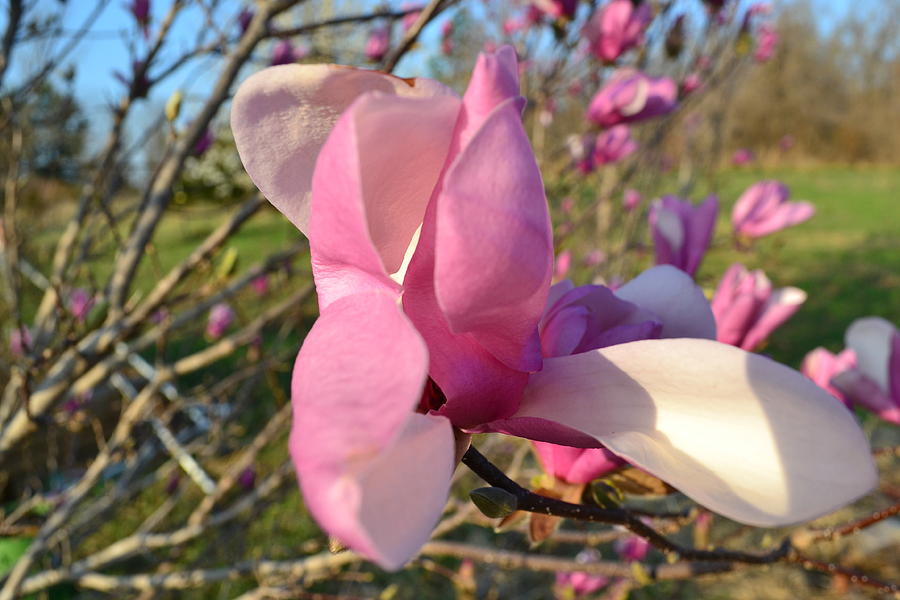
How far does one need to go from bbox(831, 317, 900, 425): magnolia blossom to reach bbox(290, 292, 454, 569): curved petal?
2.08 feet

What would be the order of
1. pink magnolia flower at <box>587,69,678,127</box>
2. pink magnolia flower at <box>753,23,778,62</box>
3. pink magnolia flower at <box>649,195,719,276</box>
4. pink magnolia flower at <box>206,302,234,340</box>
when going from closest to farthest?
pink magnolia flower at <box>649,195,719,276</box>
pink magnolia flower at <box>587,69,678,127</box>
pink magnolia flower at <box>206,302,234,340</box>
pink magnolia flower at <box>753,23,778,62</box>

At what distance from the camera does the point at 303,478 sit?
241 millimetres

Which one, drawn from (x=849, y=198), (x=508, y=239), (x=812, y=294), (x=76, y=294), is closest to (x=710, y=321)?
(x=508, y=239)

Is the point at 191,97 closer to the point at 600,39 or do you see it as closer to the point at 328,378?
the point at 600,39

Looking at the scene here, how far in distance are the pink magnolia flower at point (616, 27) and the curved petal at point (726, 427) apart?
143 centimetres

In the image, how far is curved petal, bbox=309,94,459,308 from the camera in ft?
0.91

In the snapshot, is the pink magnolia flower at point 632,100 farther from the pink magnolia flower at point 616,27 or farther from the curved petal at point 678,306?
the curved petal at point 678,306

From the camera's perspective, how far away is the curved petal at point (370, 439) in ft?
0.77

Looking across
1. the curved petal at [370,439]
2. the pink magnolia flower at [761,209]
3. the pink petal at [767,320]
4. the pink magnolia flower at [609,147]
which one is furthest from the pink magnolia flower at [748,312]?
the pink magnolia flower at [609,147]

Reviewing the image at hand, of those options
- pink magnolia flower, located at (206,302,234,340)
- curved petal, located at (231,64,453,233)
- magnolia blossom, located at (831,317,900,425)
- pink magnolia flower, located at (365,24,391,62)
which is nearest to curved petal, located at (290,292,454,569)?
curved petal, located at (231,64,453,233)

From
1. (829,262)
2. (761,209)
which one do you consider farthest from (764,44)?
(829,262)

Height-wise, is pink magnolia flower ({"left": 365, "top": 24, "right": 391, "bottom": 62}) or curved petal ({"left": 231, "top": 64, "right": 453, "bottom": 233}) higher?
curved petal ({"left": 231, "top": 64, "right": 453, "bottom": 233})

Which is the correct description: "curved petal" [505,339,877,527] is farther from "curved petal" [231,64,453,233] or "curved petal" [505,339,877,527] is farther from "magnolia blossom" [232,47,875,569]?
"curved petal" [231,64,453,233]

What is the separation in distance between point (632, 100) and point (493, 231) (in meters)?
1.23
